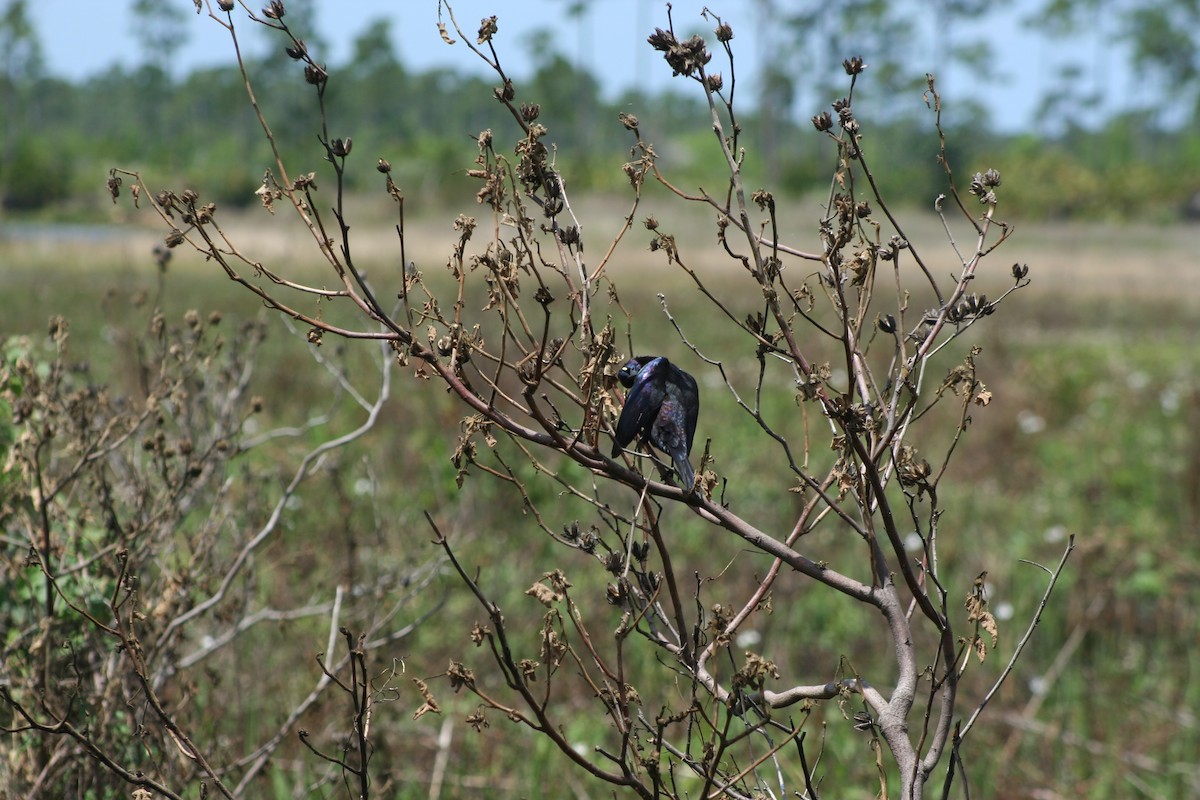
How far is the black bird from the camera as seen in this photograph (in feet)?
3.98

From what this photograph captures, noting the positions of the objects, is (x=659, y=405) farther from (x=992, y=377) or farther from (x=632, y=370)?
(x=992, y=377)

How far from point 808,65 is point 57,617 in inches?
1948

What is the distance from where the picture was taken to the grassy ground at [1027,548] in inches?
134

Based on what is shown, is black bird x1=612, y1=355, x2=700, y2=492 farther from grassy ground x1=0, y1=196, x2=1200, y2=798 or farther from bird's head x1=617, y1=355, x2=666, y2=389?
grassy ground x1=0, y1=196, x2=1200, y2=798

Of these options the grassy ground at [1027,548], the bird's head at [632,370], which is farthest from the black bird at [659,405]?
the grassy ground at [1027,548]

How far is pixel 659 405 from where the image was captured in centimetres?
123

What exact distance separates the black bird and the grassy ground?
0.65 feet

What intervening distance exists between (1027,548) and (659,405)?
443 cm

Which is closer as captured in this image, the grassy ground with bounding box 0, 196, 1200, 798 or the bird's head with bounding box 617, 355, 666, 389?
the bird's head with bounding box 617, 355, 666, 389

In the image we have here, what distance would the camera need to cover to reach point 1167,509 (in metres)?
5.89

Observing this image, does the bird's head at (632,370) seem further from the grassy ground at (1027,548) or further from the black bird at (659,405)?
the grassy ground at (1027,548)

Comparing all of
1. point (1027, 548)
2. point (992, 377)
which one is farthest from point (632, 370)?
point (992, 377)

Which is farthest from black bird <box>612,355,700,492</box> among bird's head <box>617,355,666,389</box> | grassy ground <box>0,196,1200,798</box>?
grassy ground <box>0,196,1200,798</box>

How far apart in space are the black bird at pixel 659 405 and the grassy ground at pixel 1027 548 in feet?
0.65
